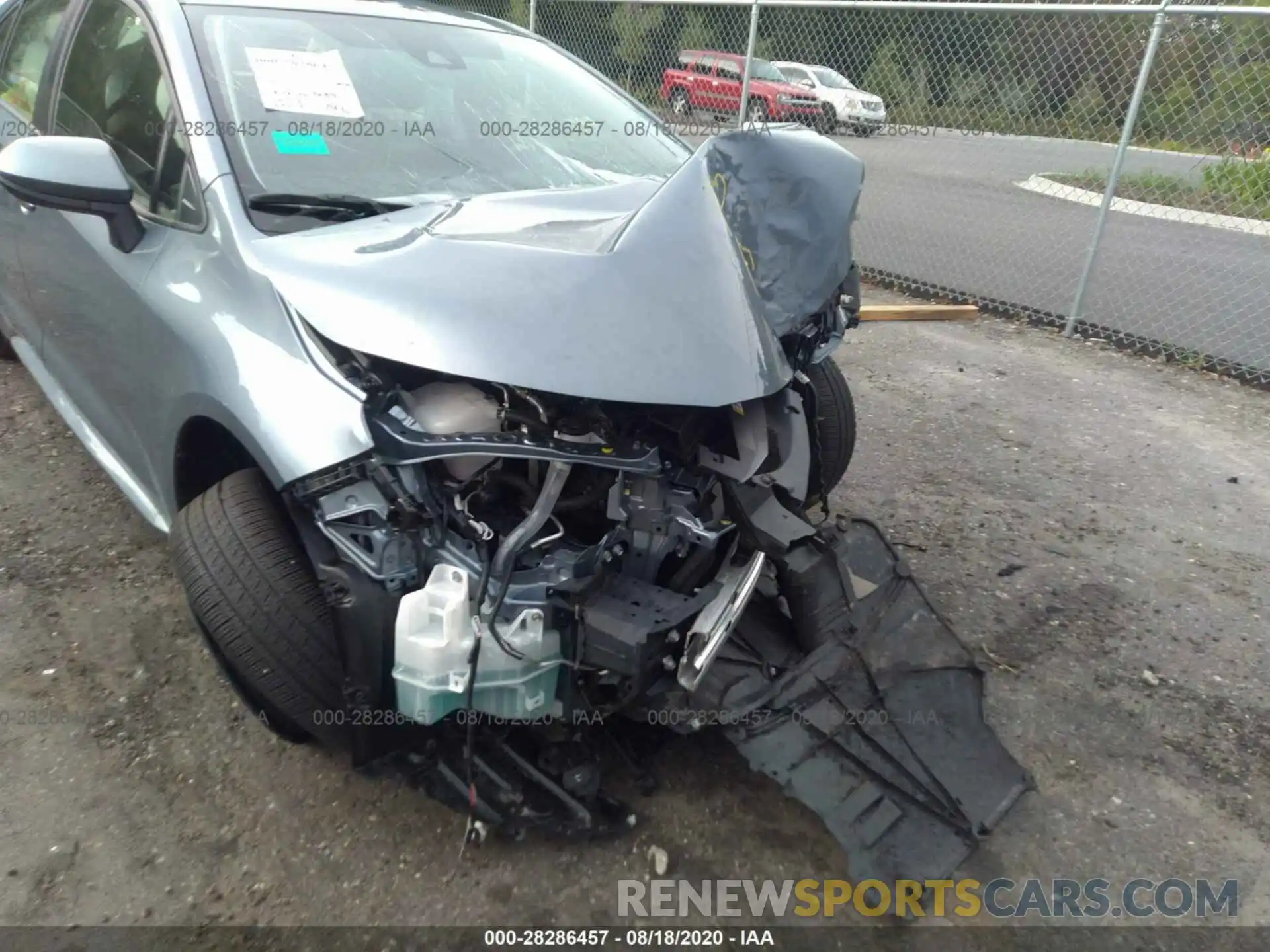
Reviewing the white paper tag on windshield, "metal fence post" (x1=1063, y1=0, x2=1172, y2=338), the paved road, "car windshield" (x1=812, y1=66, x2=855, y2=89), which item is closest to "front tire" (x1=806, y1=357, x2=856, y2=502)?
the white paper tag on windshield

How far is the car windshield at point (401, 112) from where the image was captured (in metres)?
2.41

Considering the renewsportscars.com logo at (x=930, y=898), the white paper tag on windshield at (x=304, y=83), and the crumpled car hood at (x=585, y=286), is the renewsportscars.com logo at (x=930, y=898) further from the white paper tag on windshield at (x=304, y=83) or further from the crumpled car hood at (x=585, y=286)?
the white paper tag on windshield at (x=304, y=83)

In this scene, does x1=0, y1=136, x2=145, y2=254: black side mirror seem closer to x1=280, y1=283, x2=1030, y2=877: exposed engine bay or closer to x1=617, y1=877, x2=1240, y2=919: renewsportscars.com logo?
x1=280, y1=283, x2=1030, y2=877: exposed engine bay

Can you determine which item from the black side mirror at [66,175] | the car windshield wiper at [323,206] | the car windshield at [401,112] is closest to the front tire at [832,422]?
the car windshield at [401,112]

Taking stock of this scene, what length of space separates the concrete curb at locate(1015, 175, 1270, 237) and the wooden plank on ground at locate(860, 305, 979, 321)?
5.49 feet

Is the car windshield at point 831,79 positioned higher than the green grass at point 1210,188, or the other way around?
the car windshield at point 831,79

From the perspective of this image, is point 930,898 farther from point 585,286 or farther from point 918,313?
point 918,313

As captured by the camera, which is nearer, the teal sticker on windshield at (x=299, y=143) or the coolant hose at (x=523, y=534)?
the coolant hose at (x=523, y=534)

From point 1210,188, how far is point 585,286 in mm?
7955

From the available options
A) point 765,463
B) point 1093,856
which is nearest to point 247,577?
point 765,463

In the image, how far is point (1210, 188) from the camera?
7.72 meters

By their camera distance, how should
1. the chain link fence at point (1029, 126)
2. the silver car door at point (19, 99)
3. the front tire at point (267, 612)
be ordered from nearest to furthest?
the front tire at point (267, 612) → the silver car door at point (19, 99) → the chain link fence at point (1029, 126)

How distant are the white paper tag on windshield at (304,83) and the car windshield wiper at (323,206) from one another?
0.34m

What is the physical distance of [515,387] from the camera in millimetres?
1794
